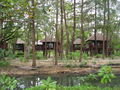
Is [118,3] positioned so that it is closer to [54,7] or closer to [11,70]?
[54,7]

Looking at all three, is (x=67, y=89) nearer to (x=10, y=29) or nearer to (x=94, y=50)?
(x=10, y=29)

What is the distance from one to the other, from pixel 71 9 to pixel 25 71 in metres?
14.6

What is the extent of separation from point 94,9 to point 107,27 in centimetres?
343

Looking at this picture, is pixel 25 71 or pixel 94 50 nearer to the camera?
pixel 25 71

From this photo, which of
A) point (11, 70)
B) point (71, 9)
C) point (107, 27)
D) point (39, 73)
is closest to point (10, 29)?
point (11, 70)

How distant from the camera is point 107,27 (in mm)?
27266

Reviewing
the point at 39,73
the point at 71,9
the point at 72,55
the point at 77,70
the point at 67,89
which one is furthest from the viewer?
the point at 71,9

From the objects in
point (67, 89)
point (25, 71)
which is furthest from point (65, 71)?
point (67, 89)

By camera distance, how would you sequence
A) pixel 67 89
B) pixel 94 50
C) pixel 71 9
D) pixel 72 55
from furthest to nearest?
pixel 94 50 < pixel 71 9 < pixel 72 55 < pixel 67 89

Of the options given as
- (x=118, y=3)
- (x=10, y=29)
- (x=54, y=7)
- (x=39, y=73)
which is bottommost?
(x=39, y=73)

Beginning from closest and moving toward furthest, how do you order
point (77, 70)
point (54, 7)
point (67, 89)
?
point (67, 89)
point (77, 70)
point (54, 7)

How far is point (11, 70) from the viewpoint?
1525 centimetres

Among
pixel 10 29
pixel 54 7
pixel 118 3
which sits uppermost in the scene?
pixel 118 3

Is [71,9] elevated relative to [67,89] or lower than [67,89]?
elevated
